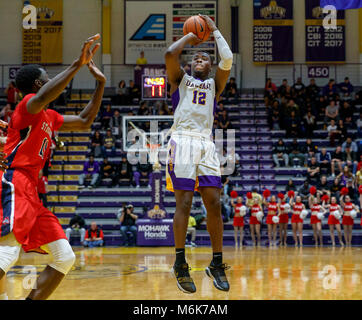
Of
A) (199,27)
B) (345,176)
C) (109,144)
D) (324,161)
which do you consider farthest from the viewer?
(109,144)

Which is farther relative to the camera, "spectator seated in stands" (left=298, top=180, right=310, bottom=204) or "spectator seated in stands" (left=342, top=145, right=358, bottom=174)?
"spectator seated in stands" (left=342, top=145, right=358, bottom=174)

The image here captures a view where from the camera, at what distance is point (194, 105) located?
5266 millimetres

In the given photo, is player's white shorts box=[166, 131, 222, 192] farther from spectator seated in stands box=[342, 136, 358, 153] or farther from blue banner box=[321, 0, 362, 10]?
spectator seated in stands box=[342, 136, 358, 153]

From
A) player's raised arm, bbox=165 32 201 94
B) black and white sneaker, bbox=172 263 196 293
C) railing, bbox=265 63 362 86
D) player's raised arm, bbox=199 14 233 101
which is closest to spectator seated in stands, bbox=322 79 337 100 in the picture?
railing, bbox=265 63 362 86

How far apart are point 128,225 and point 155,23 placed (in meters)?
10.5

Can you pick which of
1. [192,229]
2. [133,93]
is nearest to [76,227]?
[192,229]

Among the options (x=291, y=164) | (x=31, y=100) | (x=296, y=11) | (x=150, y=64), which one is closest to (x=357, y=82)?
(x=296, y=11)

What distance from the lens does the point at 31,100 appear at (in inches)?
162

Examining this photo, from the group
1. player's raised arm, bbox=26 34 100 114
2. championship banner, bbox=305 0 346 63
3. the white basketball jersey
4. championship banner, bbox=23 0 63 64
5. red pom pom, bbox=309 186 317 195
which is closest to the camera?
player's raised arm, bbox=26 34 100 114

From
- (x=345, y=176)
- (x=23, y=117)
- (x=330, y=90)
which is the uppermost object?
(x=330, y=90)

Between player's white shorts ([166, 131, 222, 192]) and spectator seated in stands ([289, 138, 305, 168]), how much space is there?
15185mm

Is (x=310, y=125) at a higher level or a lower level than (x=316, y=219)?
higher

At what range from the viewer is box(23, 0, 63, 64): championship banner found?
24.0 meters

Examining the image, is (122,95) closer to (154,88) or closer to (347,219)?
(154,88)
